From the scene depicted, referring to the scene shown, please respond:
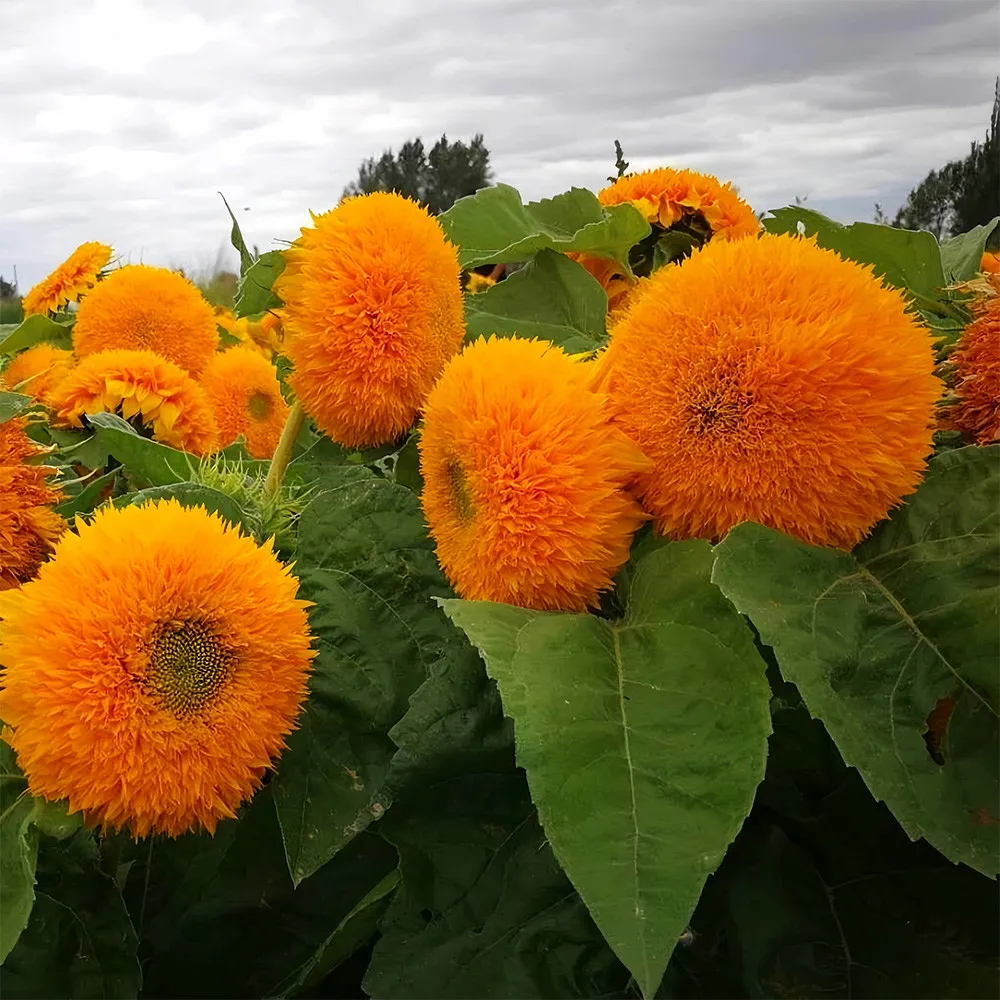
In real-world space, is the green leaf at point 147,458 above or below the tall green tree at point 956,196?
below

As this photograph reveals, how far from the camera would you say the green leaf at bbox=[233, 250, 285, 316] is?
2.16ft

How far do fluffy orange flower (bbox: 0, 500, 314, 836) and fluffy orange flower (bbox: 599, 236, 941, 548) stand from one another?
0.68ft

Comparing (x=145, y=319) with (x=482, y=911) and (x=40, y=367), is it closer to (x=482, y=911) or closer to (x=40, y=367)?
(x=40, y=367)

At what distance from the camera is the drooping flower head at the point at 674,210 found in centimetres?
77

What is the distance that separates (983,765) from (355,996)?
0.44 meters

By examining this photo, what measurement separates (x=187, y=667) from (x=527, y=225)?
17.8 inches

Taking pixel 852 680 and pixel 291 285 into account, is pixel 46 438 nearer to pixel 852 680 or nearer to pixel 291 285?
pixel 291 285

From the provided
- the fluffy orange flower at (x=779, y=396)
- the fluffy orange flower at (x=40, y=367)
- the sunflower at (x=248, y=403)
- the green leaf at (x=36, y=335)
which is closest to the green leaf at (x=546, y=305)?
the fluffy orange flower at (x=779, y=396)

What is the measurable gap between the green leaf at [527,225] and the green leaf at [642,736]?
0.32 metres

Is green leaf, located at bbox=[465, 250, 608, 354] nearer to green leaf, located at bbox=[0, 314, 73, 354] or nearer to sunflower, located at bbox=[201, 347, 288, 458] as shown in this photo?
sunflower, located at bbox=[201, 347, 288, 458]

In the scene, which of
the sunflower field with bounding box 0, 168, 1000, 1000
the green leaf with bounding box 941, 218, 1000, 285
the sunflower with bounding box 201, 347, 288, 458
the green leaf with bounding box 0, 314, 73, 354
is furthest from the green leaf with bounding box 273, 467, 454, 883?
the green leaf with bounding box 0, 314, 73, 354

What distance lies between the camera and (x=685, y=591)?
46cm

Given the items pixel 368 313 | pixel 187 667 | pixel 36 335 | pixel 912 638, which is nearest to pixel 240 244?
pixel 368 313

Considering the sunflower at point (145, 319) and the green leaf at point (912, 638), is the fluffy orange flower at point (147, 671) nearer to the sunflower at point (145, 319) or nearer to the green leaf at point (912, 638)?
the green leaf at point (912, 638)
